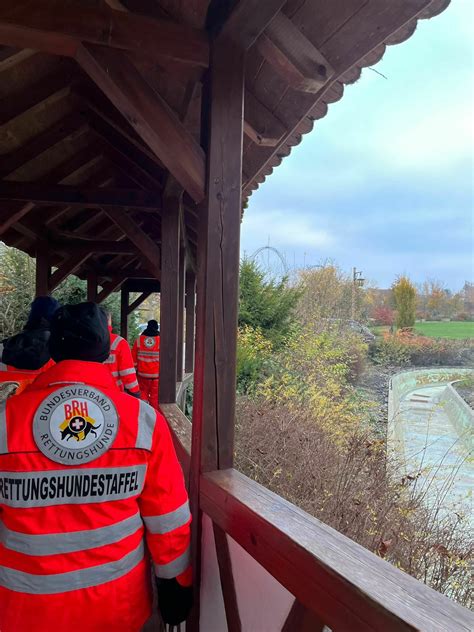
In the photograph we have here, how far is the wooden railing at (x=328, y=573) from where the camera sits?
0.84 metres

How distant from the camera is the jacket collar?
1.34 metres

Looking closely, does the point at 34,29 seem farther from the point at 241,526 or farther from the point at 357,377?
the point at 357,377

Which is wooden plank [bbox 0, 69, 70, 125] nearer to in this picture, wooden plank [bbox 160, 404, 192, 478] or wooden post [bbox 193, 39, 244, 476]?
wooden post [bbox 193, 39, 244, 476]

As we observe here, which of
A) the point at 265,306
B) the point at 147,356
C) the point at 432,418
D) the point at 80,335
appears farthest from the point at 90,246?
the point at 432,418

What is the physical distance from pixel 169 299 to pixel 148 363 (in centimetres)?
264

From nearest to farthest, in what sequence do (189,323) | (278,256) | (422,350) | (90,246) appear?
1. (90,246)
2. (189,323)
3. (278,256)
4. (422,350)

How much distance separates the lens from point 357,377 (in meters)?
14.7

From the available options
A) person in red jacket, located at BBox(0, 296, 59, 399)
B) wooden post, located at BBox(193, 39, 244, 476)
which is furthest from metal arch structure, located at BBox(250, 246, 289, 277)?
wooden post, located at BBox(193, 39, 244, 476)

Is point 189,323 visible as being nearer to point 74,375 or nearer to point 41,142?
point 41,142

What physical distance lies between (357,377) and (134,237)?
1164 centimetres

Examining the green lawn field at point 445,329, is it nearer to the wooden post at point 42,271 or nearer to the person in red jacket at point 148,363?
the person in red jacket at point 148,363

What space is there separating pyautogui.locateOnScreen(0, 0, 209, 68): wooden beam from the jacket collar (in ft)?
3.74

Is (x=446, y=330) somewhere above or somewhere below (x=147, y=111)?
below

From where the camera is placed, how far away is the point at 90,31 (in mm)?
1620
